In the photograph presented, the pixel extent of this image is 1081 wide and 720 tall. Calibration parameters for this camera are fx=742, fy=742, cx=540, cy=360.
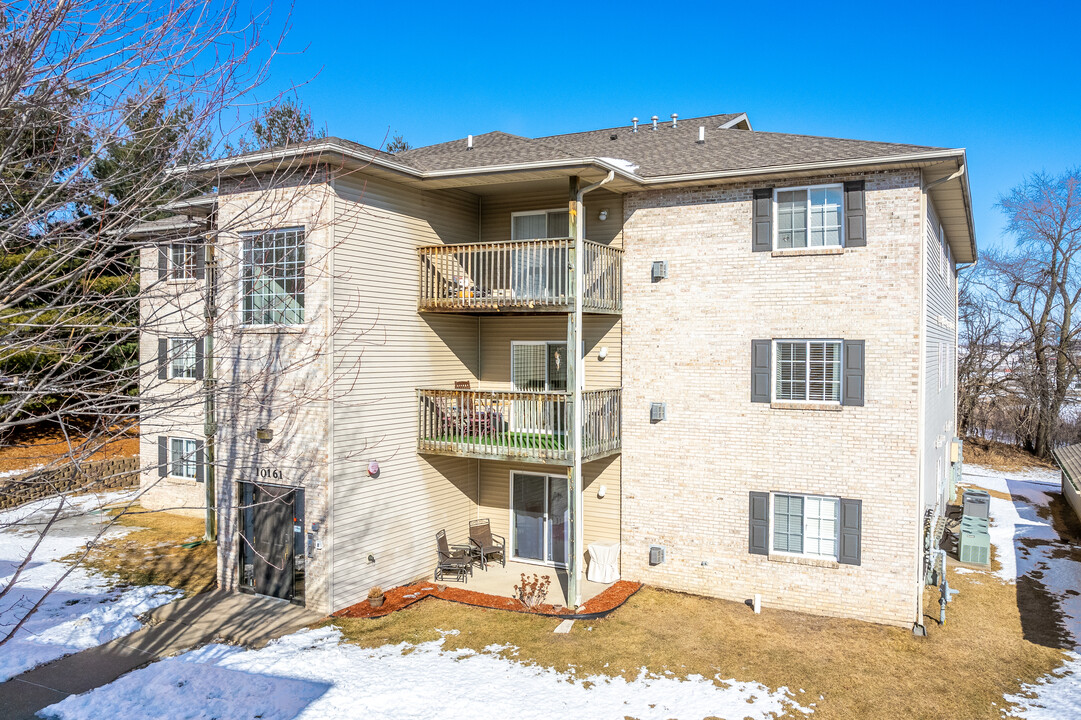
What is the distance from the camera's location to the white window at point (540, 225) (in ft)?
51.0

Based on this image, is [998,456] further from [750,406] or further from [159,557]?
[159,557]

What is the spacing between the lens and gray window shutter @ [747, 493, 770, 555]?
45.0 ft

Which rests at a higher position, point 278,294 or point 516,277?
point 516,277

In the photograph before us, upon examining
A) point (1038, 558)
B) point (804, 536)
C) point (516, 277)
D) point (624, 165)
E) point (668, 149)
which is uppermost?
point (668, 149)

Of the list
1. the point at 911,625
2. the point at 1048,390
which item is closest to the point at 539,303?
the point at 911,625

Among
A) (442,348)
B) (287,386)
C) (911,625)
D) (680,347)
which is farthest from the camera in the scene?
(442,348)

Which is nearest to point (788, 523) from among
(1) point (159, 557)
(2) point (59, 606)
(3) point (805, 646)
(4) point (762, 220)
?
(3) point (805, 646)

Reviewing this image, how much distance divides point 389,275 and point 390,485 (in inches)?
157

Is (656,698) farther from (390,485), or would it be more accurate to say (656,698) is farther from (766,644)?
(390,485)

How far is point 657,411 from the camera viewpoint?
47.9 ft

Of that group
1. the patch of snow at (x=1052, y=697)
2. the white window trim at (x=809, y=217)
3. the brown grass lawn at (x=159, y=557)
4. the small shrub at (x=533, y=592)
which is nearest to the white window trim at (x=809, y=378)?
the white window trim at (x=809, y=217)

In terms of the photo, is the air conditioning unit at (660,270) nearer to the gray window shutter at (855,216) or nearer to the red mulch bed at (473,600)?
the gray window shutter at (855,216)

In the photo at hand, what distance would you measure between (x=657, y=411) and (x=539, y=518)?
3.58m

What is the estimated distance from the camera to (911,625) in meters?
12.7
